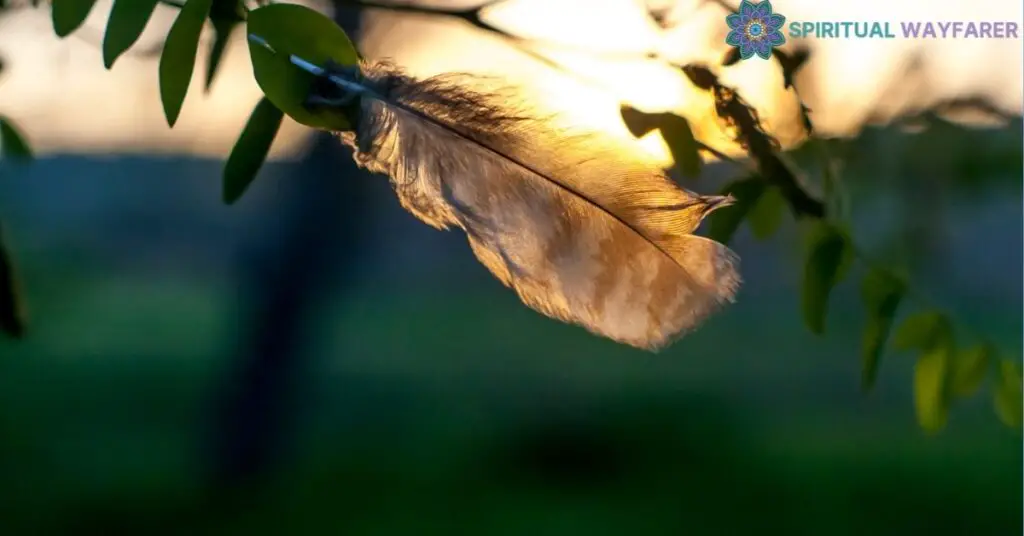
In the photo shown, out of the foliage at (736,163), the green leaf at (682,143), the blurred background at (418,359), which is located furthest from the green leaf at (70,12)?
the green leaf at (682,143)

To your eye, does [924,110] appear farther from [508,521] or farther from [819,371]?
[508,521]

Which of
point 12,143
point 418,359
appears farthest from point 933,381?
point 12,143

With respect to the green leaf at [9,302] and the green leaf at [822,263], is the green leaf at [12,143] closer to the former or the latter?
the green leaf at [9,302]

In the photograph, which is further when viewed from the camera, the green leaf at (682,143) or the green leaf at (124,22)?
the green leaf at (682,143)

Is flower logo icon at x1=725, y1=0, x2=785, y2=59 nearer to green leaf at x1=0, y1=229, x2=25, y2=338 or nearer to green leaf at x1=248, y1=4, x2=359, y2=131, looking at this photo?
green leaf at x1=248, y1=4, x2=359, y2=131

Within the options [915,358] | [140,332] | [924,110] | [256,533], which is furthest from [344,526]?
[924,110]

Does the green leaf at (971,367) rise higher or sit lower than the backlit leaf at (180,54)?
lower
